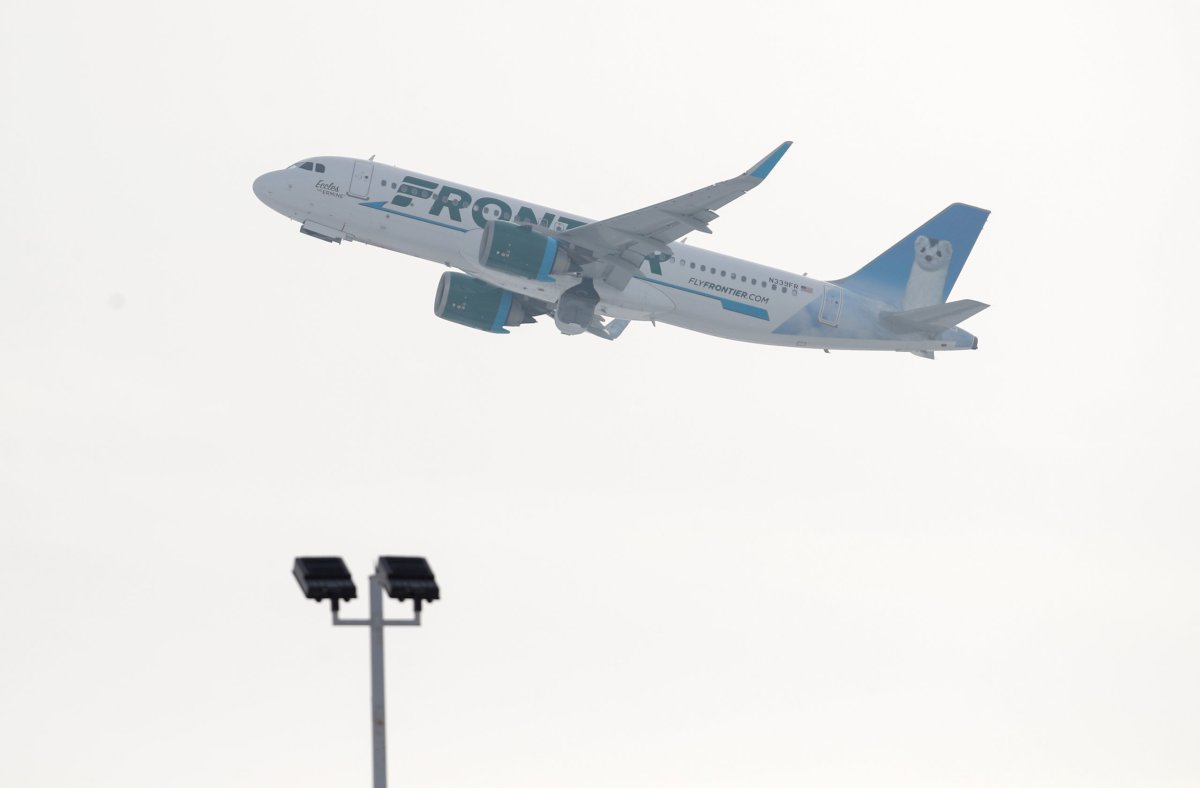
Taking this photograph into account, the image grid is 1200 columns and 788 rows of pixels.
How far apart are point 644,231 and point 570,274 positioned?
310 cm

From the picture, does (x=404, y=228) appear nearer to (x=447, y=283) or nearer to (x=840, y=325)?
(x=447, y=283)

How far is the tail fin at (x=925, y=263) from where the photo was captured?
7512 cm

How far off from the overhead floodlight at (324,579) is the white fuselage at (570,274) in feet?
98.0

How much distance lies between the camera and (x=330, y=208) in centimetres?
6862

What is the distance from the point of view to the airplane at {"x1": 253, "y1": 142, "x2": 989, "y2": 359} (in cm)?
6788

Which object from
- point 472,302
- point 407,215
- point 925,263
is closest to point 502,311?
point 472,302

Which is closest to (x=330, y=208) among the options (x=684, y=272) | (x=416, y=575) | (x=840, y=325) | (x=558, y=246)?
(x=558, y=246)

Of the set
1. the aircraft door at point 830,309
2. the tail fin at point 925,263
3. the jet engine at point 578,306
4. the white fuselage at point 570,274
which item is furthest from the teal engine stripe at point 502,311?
the tail fin at point 925,263

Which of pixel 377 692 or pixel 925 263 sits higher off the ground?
pixel 925 263

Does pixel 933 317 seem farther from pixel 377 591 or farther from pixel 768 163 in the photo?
pixel 377 591

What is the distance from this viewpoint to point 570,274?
6919cm

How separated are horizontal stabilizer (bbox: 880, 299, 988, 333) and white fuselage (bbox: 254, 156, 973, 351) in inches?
16.8

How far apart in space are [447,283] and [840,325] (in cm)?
1468

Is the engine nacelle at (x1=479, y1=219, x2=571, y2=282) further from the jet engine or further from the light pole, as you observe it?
the light pole
